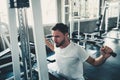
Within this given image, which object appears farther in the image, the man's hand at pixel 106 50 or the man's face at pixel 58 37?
the man's face at pixel 58 37

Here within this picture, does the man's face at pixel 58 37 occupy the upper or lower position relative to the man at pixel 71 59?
upper

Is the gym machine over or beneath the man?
over

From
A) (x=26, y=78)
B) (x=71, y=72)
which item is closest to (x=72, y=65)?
(x=71, y=72)

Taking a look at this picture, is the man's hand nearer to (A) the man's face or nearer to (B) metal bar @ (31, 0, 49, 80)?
(A) the man's face

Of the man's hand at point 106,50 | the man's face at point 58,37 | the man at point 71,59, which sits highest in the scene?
the man's face at point 58,37

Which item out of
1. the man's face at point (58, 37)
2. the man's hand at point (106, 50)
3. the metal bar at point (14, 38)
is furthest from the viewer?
the man's face at point (58, 37)

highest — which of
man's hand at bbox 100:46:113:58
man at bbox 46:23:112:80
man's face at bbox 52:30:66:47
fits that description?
man's face at bbox 52:30:66:47

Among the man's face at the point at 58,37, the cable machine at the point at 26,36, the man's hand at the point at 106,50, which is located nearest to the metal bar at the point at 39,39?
the cable machine at the point at 26,36

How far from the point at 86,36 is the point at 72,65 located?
3.28m

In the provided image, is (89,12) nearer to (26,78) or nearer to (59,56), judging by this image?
(59,56)

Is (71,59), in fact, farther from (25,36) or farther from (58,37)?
(25,36)

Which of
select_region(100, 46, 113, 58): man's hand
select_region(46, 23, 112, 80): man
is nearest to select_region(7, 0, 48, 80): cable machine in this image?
select_region(100, 46, 113, 58): man's hand

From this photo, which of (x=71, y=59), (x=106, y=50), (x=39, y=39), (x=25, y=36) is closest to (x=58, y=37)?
(x=71, y=59)

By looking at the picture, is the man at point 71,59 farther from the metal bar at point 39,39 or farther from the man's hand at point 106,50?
the metal bar at point 39,39
